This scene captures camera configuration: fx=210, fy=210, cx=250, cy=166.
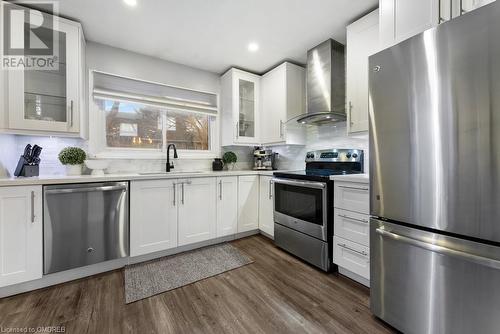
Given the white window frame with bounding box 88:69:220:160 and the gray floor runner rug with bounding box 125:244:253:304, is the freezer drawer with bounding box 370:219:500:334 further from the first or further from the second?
the white window frame with bounding box 88:69:220:160

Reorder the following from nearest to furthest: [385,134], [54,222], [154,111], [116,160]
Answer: [385,134]
[54,222]
[116,160]
[154,111]

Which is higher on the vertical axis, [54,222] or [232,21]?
[232,21]

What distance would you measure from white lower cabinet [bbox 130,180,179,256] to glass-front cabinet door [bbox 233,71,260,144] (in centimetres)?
132

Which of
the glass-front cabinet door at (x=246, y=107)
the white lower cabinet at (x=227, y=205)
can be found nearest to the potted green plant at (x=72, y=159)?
the white lower cabinet at (x=227, y=205)

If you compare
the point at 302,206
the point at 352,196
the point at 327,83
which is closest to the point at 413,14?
the point at 327,83

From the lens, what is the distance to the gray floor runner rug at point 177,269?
180 cm

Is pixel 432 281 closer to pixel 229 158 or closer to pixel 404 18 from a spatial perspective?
pixel 404 18

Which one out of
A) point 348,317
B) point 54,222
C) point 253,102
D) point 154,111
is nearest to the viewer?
point 348,317

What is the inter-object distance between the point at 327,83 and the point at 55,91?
2.87m

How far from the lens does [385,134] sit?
132 cm

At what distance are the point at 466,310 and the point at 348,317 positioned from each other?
677 mm

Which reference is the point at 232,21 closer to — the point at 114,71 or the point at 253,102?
the point at 253,102

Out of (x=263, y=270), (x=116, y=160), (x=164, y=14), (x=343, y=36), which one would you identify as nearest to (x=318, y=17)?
(x=343, y=36)

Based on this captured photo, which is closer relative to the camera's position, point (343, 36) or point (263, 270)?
point (263, 270)
